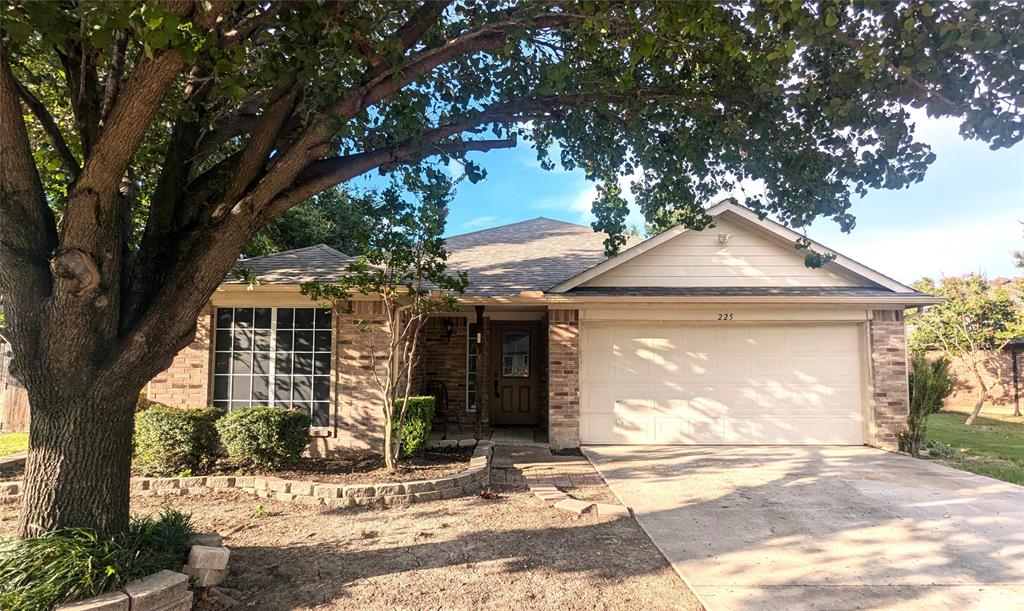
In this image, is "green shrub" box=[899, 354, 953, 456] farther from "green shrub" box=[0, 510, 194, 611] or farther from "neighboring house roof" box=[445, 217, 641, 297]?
"green shrub" box=[0, 510, 194, 611]

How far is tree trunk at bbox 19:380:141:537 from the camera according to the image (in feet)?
11.9

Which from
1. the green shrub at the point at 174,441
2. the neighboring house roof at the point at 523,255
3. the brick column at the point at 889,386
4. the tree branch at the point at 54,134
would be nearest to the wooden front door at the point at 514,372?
the neighboring house roof at the point at 523,255

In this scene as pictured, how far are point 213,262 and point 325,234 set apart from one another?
13697 millimetres

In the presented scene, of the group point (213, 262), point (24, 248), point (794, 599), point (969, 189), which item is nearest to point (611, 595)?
point (794, 599)

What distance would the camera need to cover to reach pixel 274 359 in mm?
8734

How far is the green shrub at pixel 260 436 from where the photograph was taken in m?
6.96

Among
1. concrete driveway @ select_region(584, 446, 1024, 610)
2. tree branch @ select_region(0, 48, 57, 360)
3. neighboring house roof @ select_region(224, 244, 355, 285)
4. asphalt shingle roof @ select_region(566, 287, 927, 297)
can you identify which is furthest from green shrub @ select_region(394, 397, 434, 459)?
tree branch @ select_region(0, 48, 57, 360)

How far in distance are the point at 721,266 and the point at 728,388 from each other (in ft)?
7.55

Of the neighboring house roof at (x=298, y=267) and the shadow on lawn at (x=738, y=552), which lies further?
the neighboring house roof at (x=298, y=267)

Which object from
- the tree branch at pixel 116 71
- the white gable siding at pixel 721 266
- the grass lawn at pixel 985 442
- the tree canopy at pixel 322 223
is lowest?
the grass lawn at pixel 985 442

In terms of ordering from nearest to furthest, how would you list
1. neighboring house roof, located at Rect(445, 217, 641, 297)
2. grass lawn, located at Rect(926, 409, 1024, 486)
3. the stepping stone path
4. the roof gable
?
the stepping stone path
grass lawn, located at Rect(926, 409, 1024, 486)
the roof gable
neighboring house roof, located at Rect(445, 217, 641, 297)

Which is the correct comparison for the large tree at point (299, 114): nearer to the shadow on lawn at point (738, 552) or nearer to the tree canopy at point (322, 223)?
the shadow on lawn at point (738, 552)

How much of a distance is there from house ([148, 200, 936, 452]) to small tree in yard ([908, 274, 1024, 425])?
29.3ft

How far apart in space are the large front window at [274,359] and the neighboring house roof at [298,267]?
59 cm
